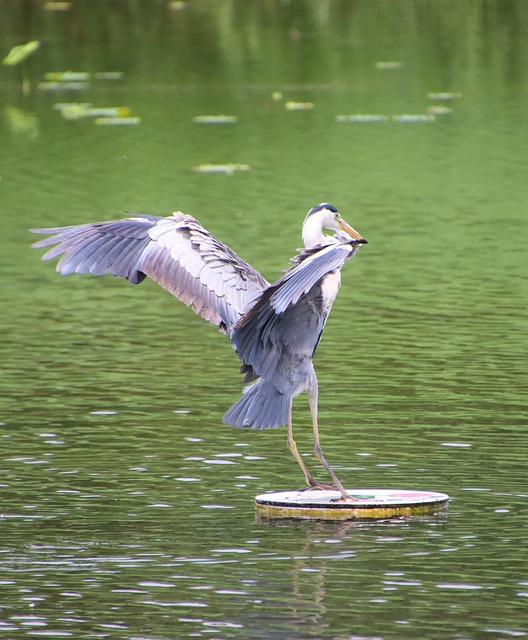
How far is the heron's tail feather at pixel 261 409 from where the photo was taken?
8055mm

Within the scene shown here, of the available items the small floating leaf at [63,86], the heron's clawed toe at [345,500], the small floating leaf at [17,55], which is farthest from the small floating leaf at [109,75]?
the heron's clawed toe at [345,500]

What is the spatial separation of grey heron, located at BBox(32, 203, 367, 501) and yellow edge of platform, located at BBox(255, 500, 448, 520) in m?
0.16

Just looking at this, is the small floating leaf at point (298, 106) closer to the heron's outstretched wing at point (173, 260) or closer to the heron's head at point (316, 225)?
the heron's head at point (316, 225)

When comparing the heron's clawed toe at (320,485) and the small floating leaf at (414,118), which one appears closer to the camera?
the heron's clawed toe at (320,485)

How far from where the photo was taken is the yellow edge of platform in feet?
25.5

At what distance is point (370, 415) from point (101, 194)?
10453 millimetres

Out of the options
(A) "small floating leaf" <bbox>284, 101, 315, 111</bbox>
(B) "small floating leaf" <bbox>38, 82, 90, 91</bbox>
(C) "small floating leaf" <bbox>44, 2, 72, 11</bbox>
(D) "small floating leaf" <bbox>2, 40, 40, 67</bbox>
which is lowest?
(A) "small floating leaf" <bbox>284, 101, 315, 111</bbox>

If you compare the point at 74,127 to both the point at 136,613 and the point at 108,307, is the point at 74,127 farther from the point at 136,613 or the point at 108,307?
the point at 136,613

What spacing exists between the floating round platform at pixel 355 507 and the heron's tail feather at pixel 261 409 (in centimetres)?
36

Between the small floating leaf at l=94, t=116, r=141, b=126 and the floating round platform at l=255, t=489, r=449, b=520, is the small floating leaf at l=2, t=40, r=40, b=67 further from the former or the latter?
the floating round platform at l=255, t=489, r=449, b=520

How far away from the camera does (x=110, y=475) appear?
8.78m

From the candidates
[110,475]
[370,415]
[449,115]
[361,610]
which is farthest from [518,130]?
[361,610]

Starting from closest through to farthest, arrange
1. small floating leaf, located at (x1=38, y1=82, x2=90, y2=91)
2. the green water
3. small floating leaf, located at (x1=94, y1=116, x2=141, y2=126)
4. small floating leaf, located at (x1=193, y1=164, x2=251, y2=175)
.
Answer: the green water → small floating leaf, located at (x1=193, y1=164, x2=251, y2=175) → small floating leaf, located at (x1=94, y1=116, x2=141, y2=126) → small floating leaf, located at (x1=38, y1=82, x2=90, y2=91)

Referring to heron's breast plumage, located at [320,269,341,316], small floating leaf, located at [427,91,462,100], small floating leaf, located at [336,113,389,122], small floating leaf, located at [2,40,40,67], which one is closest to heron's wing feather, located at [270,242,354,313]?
heron's breast plumage, located at [320,269,341,316]
